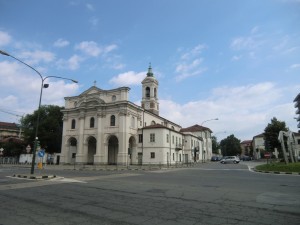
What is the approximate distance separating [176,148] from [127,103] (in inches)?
629

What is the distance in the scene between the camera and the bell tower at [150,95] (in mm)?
63719

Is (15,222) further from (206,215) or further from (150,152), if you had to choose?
(150,152)

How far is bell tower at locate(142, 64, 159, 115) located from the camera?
63.7m

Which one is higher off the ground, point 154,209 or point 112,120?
point 112,120

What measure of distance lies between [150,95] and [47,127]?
26.2m

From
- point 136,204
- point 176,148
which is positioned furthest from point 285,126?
point 136,204

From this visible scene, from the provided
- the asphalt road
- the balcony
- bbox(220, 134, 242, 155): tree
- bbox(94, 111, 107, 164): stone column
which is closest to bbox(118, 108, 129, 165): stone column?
bbox(94, 111, 107, 164): stone column

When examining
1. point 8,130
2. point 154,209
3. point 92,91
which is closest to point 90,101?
point 92,91

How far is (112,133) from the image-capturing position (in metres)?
50.3

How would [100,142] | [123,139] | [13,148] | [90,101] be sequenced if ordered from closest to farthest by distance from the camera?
1. [123,139]
2. [100,142]
3. [90,101]
4. [13,148]

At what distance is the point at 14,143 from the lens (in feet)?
226

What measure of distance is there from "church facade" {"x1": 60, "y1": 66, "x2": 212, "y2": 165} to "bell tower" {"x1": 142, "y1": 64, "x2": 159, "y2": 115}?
16.9 feet

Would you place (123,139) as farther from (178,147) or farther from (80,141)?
(178,147)

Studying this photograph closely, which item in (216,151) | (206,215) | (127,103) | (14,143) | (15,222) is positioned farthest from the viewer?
(216,151)
